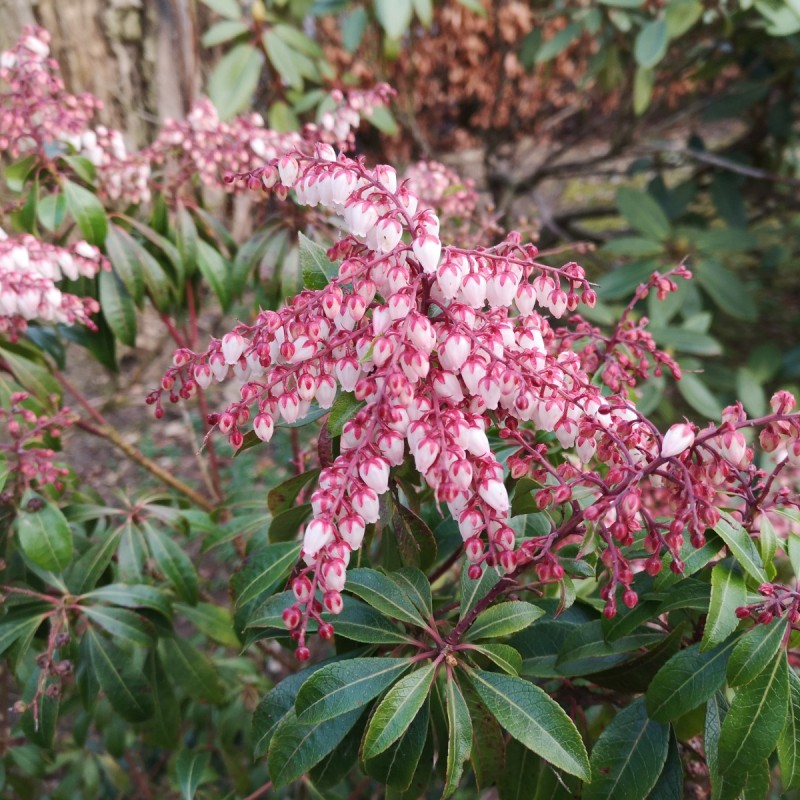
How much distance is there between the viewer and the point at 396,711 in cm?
70

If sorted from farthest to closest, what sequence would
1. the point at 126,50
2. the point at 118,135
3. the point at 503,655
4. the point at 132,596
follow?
the point at 126,50 < the point at 118,135 < the point at 132,596 < the point at 503,655

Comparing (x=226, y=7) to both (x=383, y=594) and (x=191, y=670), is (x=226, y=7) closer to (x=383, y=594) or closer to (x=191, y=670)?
(x=191, y=670)

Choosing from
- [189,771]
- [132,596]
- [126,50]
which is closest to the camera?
[132,596]

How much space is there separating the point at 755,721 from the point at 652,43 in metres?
2.12

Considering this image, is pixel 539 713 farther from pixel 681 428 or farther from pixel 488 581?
pixel 681 428

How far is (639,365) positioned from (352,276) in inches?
20.5

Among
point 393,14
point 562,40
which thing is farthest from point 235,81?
point 562,40

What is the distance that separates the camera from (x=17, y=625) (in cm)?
110

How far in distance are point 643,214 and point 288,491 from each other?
6.68 feet

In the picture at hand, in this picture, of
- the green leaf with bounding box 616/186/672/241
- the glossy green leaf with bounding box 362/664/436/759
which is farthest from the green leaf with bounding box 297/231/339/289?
the green leaf with bounding box 616/186/672/241

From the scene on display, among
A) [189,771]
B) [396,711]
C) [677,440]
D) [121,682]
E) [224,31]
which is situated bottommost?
[189,771]

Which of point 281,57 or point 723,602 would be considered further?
point 281,57

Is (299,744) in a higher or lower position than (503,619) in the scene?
lower

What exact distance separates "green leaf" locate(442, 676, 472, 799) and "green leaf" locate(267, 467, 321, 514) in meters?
0.31
